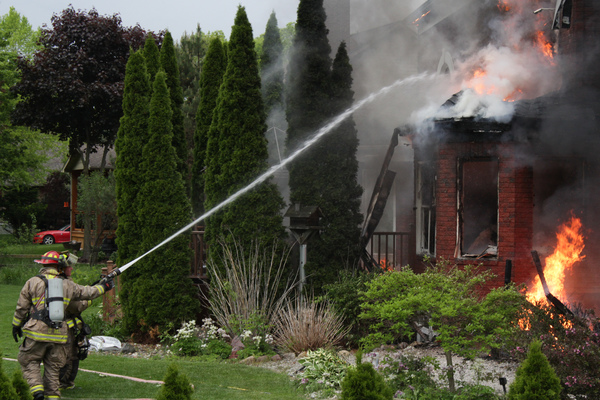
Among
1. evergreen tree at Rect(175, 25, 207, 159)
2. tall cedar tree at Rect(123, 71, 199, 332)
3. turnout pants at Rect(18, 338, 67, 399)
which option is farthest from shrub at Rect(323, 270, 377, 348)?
evergreen tree at Rect(175, 25, 207, 159)

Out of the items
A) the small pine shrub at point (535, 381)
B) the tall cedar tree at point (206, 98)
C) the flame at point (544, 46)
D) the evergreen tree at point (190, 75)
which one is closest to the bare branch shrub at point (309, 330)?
the small pine shrub at point (535, 381)

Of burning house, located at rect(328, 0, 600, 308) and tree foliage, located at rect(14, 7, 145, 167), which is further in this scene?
tree foliage, located at rect(14, 7, 145, 167)

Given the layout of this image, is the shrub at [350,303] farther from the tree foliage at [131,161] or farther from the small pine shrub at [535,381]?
→ the small pine shrub at [535,381]

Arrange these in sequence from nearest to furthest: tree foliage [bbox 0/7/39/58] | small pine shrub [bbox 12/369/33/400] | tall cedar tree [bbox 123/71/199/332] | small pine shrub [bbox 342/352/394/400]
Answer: small pine shrub [bbox 342/352/394/400]
small pine shrub [bbox 12/369/33/400]
tall cedar tree [bbox 123/71/199/332]
tree foliage [bbox 0/7/39/58]

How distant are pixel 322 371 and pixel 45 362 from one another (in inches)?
131

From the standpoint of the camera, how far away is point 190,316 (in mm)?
11500

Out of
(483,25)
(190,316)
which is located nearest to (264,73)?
(483,25)

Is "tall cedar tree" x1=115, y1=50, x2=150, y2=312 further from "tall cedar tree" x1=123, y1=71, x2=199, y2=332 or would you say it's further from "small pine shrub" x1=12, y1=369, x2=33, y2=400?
"small pine shrub" x1=12, y1=369, x2=33, y2=400

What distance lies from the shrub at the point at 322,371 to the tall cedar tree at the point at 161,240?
3.58 meters

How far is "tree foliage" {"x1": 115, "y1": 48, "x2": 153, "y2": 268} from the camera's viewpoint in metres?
11.9

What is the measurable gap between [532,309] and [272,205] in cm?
557

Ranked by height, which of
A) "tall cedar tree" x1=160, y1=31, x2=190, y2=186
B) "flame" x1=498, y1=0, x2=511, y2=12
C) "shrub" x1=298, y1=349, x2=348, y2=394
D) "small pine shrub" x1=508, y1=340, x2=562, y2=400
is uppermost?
"flame" x1=498, y1=0, x2=511, y2=12

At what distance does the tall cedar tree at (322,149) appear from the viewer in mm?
11578

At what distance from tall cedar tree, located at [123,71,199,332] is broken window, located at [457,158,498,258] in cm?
503
